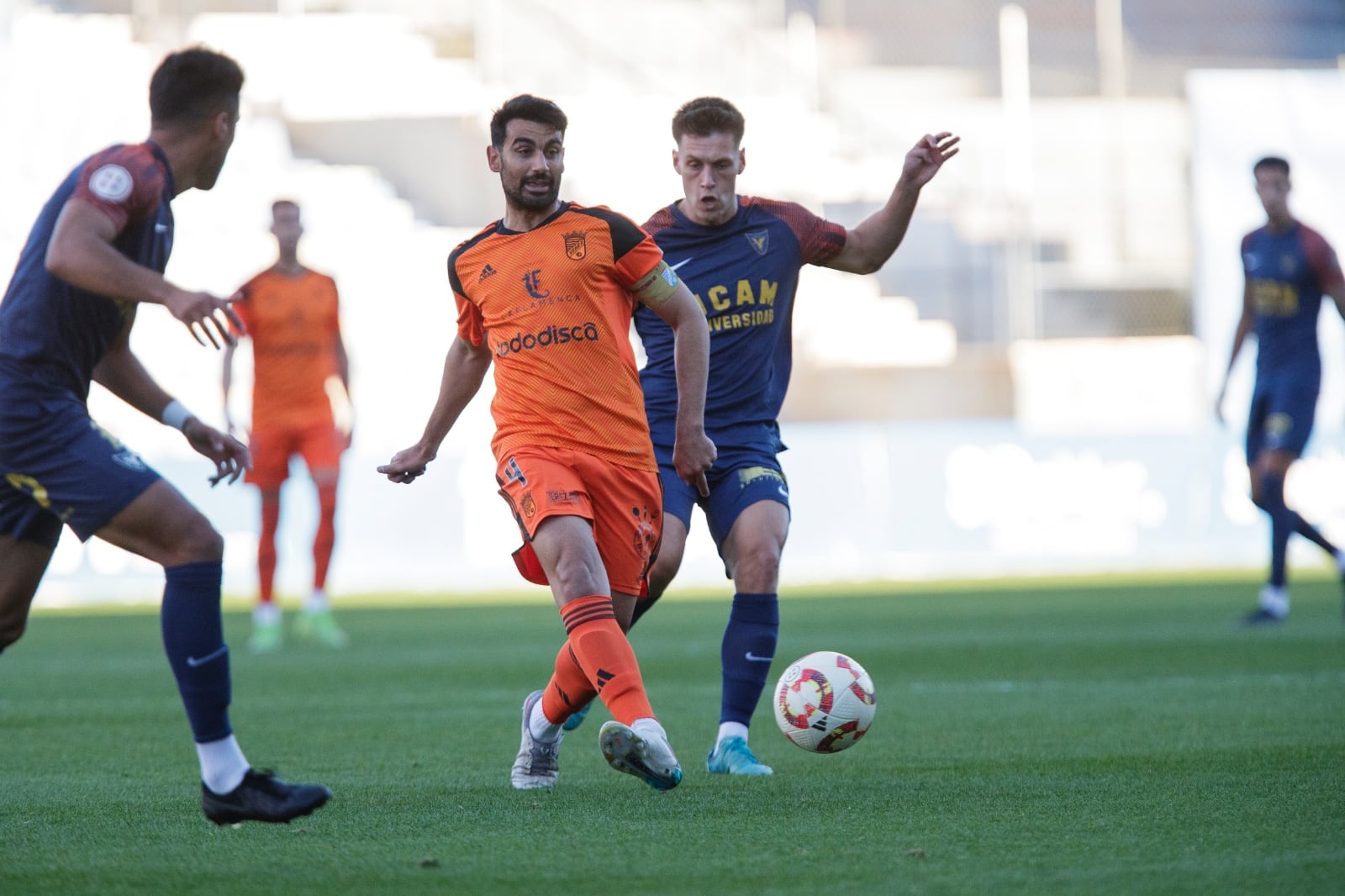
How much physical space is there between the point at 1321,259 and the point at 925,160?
5.73 meters

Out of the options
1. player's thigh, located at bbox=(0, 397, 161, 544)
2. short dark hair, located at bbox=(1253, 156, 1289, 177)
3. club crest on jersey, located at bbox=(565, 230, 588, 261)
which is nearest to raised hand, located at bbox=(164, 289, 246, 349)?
player's thigh, located at bbox=(0, 397, 161, 544)

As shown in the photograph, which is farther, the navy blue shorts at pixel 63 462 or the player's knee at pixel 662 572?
the player's knee at pixel 662 572

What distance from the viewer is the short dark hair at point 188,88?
430 centimetres

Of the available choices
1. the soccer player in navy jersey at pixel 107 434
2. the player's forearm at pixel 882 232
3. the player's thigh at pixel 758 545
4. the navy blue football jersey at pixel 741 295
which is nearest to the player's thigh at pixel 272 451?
the navy blue football jersey at pixel 741 295

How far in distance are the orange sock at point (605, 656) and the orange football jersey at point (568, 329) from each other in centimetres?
48

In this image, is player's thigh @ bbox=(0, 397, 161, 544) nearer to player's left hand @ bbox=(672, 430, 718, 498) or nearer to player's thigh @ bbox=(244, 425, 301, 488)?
player's left hand @ bbox=(672, 430, 718, 498)

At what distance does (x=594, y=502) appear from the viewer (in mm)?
5156

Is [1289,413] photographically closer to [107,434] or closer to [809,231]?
[809,231]

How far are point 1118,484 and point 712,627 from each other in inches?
307

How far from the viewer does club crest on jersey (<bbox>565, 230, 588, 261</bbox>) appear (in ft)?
17.0

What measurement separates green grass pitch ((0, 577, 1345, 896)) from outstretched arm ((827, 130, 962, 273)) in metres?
1.67

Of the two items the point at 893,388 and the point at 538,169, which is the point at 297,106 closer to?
the point at 893,388

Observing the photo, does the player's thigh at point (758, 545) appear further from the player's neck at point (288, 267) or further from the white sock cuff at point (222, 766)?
the player's neck at point (288, 267)

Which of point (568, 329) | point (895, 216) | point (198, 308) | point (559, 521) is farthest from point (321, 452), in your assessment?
point (198, 308)
